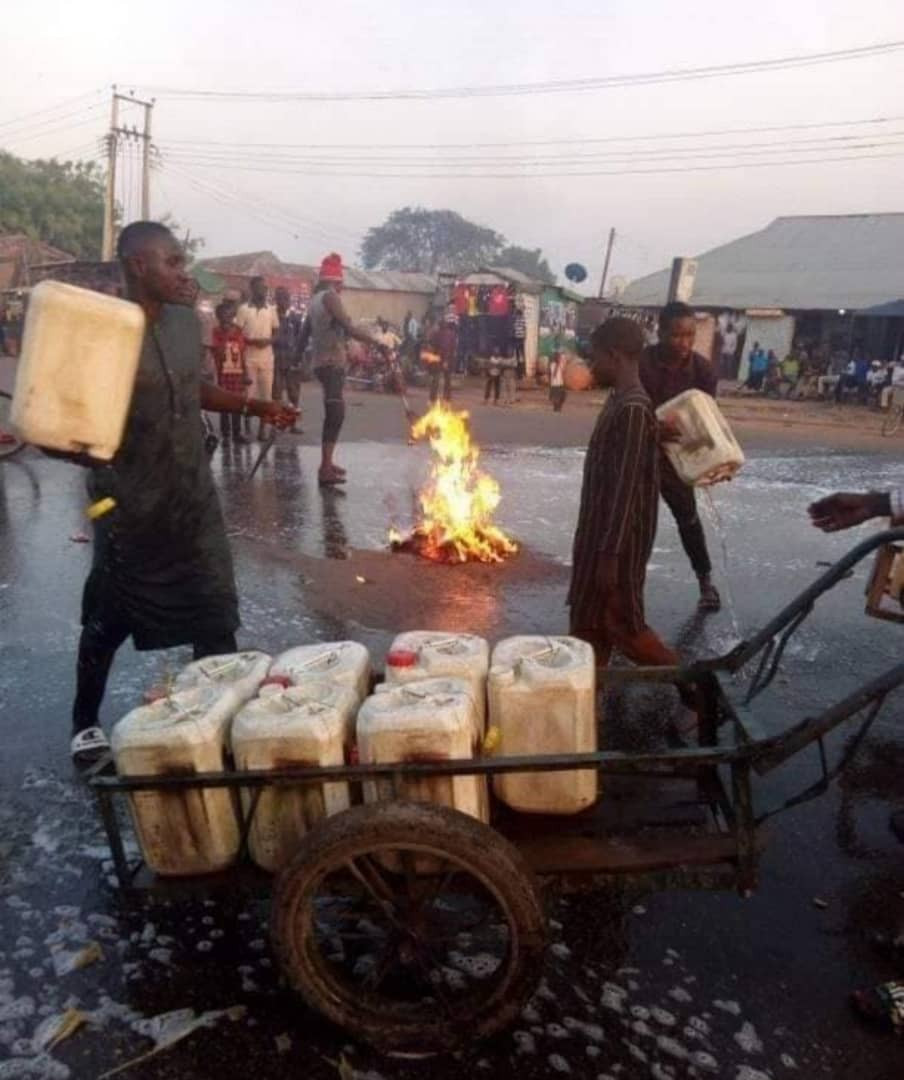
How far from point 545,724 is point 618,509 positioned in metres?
1.27

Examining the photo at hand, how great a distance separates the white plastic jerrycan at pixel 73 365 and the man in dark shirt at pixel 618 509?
186cm

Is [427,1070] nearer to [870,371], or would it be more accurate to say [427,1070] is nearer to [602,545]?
[602,545]

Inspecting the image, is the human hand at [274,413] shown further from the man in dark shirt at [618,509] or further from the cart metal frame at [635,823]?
the cart metal frame at [635,823]

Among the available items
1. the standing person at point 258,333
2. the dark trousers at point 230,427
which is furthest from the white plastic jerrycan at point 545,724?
the dark trousers at point 230,427

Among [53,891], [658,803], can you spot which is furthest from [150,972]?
[658,803]

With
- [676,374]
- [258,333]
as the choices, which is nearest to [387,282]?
[258,333]

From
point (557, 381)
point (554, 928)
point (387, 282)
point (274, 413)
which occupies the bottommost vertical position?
point (554, 928)

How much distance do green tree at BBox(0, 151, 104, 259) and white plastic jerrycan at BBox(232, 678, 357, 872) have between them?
44.7 m

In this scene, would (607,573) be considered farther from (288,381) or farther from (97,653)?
(288,381)

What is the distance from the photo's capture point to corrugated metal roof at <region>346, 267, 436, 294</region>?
37812 millimetres

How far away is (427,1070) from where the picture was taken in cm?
243

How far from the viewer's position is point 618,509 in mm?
3787

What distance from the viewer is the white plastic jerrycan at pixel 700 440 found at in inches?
196

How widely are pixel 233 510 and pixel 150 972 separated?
6337mm
